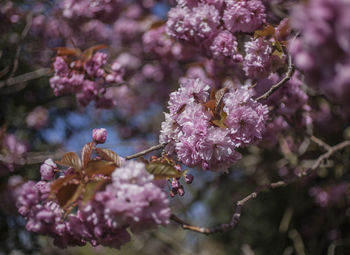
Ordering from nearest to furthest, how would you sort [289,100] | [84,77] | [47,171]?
[47,171]
[289,100]
[84,77]

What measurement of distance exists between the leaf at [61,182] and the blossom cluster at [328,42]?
820 millimetres

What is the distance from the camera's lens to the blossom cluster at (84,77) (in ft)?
6.71

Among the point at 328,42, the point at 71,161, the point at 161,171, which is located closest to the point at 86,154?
the point at 71,161

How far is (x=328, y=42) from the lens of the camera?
69cm

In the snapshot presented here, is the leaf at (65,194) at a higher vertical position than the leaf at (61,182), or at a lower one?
lower

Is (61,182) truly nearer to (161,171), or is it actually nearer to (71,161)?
(71,161)

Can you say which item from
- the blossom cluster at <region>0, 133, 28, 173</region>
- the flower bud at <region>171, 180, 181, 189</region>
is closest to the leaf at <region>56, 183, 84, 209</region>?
the flower bud at <region>171, 180, 181, 189</region>

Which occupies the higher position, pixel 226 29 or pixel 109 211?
pixel 226 29

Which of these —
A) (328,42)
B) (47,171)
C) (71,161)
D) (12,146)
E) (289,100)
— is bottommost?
(12,146)

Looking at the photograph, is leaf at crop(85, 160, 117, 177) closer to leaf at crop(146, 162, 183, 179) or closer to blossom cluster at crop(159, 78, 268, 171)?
leaf at crop(146, 162, 183, 179)

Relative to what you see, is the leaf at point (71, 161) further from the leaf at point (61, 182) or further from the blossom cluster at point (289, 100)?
the blossom cluster at point (289, 100)

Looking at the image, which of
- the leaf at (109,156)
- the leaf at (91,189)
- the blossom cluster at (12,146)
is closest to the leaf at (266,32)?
the leaf at (109,156)

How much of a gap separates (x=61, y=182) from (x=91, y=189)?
137 millimetres

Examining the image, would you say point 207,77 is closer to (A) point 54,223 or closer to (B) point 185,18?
(B) point 185,18
